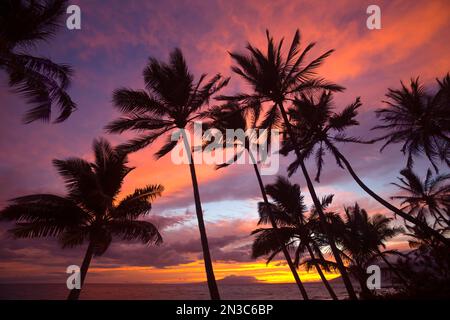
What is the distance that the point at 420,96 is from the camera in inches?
614

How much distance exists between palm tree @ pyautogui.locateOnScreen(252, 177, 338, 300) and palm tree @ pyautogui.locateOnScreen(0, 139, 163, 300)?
333 inches

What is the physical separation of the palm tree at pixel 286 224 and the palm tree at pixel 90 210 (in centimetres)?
847

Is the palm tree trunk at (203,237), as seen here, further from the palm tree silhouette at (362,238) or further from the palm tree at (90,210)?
the palm tree silhouette at (362,238)

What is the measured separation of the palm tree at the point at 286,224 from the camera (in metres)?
18.4

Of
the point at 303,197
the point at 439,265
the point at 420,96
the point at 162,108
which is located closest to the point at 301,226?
the point at 303,197

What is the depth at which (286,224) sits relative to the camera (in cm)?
1950

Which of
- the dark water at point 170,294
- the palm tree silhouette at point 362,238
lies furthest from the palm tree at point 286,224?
the dark water at point 170,294

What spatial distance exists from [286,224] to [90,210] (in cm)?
1347

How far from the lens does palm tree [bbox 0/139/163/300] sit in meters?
11.3

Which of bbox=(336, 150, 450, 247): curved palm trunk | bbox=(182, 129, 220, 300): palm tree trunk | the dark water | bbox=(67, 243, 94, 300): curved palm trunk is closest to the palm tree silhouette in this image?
bbox=(336, 150, 450, 247): curved palm trunk

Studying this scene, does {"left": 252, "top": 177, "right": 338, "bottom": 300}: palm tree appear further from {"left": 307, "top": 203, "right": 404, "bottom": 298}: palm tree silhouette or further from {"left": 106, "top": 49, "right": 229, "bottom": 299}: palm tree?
{"left": 106, "top": 49, "right": 229, "bottom": 299}: palm tree
